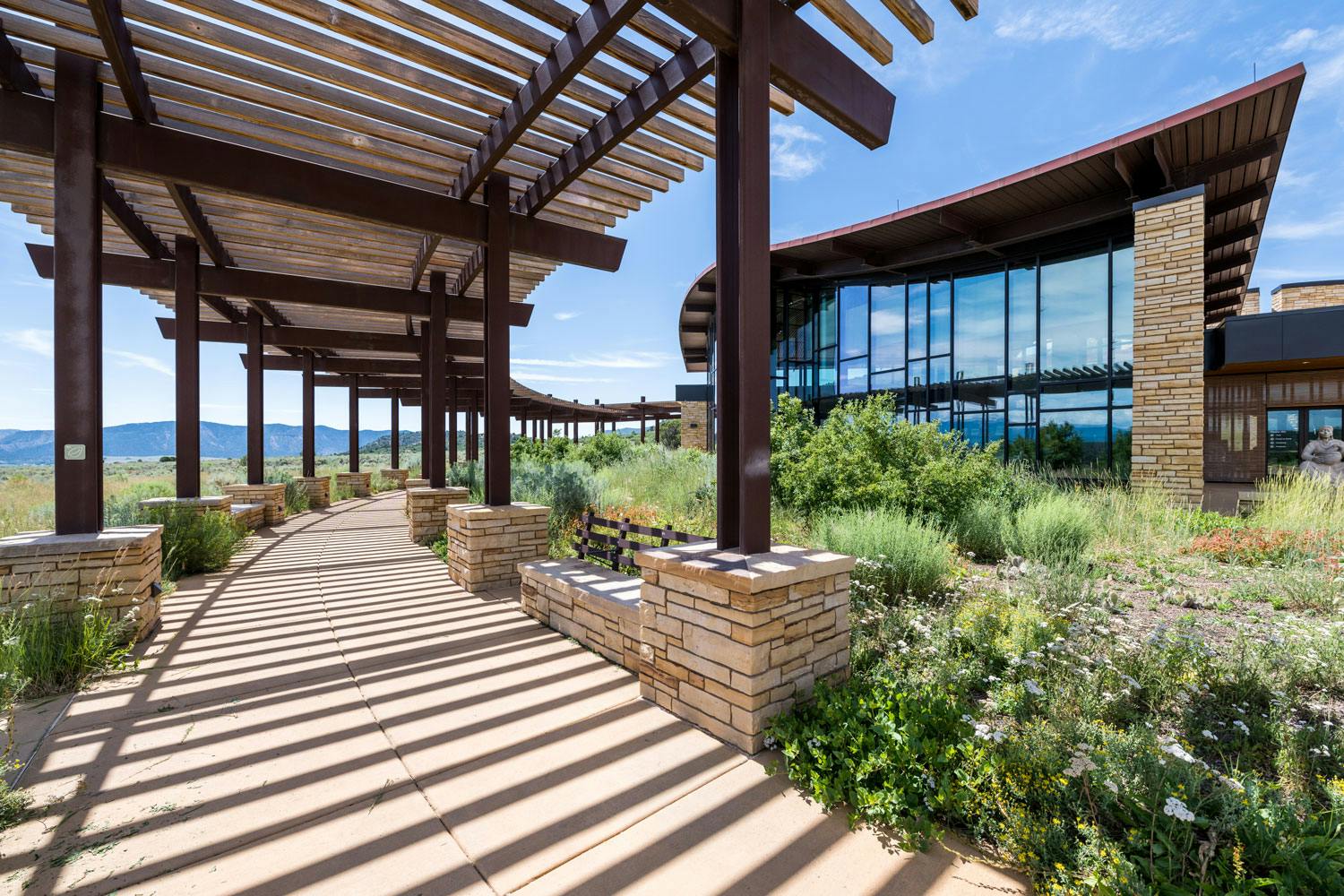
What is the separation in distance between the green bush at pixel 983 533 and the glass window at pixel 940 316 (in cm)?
818

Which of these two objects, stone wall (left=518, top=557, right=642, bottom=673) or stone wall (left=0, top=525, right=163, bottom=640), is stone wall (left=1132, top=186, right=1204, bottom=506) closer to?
stone wall (left=518, top=557, right=642, bottom=673)

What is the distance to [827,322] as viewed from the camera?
50.6 ft

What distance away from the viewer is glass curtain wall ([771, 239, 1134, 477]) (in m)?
10.7

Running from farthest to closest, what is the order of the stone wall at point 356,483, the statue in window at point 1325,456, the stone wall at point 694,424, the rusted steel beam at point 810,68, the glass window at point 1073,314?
the stone wall at point 694,424 → the stone wall at point 356,483 → the glass window at point 1073,314 → the statue in window at point 1325,456 → the rusted steel beam at point 810,68

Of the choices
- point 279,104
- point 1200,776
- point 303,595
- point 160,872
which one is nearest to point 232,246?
point 279,104

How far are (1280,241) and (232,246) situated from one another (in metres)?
34.2

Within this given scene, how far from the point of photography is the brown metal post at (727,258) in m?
3.31

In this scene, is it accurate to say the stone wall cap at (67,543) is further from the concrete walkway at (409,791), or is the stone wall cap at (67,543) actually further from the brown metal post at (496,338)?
the brown metal post at (496,338)

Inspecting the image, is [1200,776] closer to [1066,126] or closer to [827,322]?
[1066,126]

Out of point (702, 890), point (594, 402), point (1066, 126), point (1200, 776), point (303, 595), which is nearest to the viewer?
point (702, 890)

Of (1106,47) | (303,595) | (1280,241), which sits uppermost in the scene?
(1280,241)

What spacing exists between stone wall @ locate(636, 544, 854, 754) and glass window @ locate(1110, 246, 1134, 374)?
11.1 m

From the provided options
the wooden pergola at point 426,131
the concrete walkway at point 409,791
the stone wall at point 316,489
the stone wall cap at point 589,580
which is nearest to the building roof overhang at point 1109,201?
the wooden pergola at point 426,131

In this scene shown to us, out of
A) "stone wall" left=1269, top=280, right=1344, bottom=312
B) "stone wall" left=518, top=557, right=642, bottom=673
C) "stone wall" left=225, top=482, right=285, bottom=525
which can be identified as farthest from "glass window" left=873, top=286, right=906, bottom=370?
"stone wall" left=225, top=482, right=285, bottom=525
